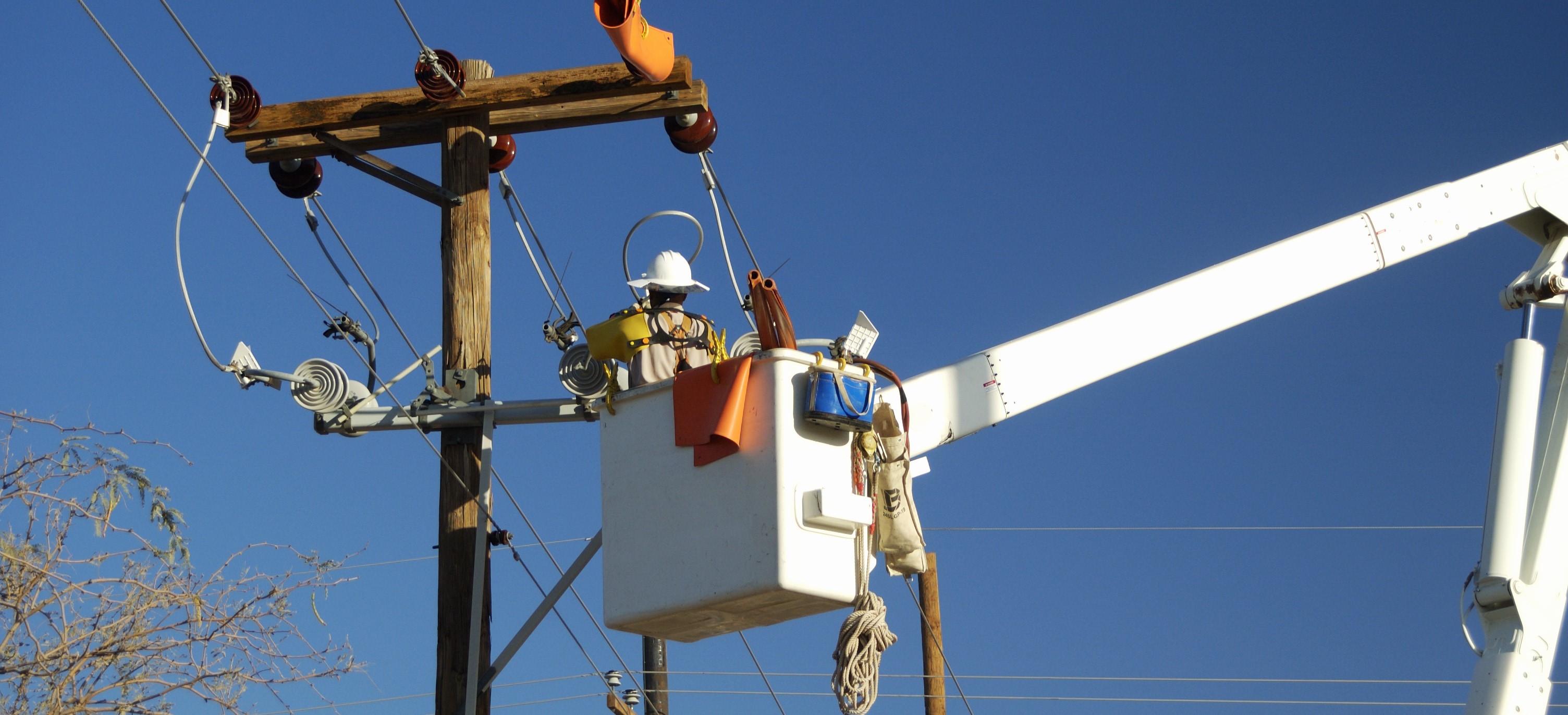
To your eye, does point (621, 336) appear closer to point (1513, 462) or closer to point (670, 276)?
point (670, 276)

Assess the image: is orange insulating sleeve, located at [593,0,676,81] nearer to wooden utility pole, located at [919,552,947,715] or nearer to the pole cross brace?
the pole cross brace

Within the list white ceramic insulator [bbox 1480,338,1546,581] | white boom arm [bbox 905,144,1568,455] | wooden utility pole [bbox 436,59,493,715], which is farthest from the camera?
white ceramic insulator [bbox 1480,338,1546,581]

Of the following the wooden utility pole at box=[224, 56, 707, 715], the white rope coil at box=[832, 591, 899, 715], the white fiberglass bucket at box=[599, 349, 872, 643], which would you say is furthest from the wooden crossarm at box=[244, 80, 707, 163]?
the white rope coil at box=[832, 591, 899, 715]

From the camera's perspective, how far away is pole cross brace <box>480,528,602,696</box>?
8.45 meters

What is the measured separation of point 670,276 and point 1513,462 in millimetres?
4992

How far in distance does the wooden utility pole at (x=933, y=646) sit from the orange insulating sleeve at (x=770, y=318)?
8.12m

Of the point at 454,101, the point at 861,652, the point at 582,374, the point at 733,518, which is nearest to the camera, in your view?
the point at 733,518

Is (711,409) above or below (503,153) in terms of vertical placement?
below

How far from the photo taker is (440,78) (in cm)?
918

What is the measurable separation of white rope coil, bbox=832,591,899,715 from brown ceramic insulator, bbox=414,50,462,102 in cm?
366

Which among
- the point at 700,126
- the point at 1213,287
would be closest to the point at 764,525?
the point at 700,126

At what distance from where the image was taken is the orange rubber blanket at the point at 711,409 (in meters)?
6.90

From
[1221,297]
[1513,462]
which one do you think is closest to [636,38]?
[1221,297]

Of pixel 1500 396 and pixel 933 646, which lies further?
pixel 933 646
